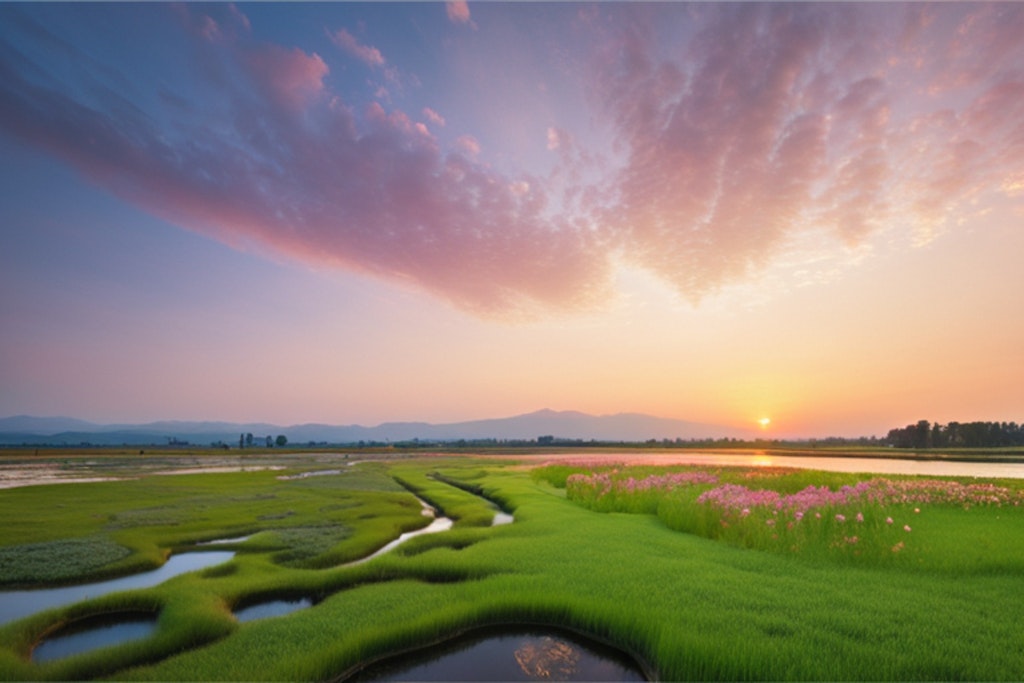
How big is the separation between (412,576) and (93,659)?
20.1 feet

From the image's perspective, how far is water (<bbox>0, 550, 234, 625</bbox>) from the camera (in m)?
10.3

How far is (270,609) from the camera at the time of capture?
10047 millimetres

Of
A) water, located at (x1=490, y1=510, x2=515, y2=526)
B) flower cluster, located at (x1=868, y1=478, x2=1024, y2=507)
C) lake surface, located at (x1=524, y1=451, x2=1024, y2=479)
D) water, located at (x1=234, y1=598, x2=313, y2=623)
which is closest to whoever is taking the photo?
water, located at (x1=234, y1=598, x2=313, y2=623)

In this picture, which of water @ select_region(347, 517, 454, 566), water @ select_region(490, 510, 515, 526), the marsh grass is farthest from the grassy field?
water @ select_region(490, 510, 515, 526)

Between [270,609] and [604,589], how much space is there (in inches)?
276

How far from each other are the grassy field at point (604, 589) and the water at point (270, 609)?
35cm

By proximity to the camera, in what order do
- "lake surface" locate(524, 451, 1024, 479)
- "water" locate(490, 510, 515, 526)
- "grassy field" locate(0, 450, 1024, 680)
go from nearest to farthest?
"grassy field" locate(0, 450, 1024, 680) < "water" locate(490, 510, 515, 526) < "lake surface" locate(524, 451, 1024, 479)

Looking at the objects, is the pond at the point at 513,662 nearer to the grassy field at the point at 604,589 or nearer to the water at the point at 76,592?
the grassy field at the point at 604,589

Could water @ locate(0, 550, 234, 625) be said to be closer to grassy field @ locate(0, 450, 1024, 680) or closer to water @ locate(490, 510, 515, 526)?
grassy field @ locate(0, 450, 1024, 680)

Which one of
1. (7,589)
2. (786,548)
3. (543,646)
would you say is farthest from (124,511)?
(786,548)

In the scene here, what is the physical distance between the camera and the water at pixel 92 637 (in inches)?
320

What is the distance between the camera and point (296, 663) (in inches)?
270

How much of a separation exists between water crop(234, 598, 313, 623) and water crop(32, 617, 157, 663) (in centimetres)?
148

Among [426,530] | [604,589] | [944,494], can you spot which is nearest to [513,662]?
[604,589]
